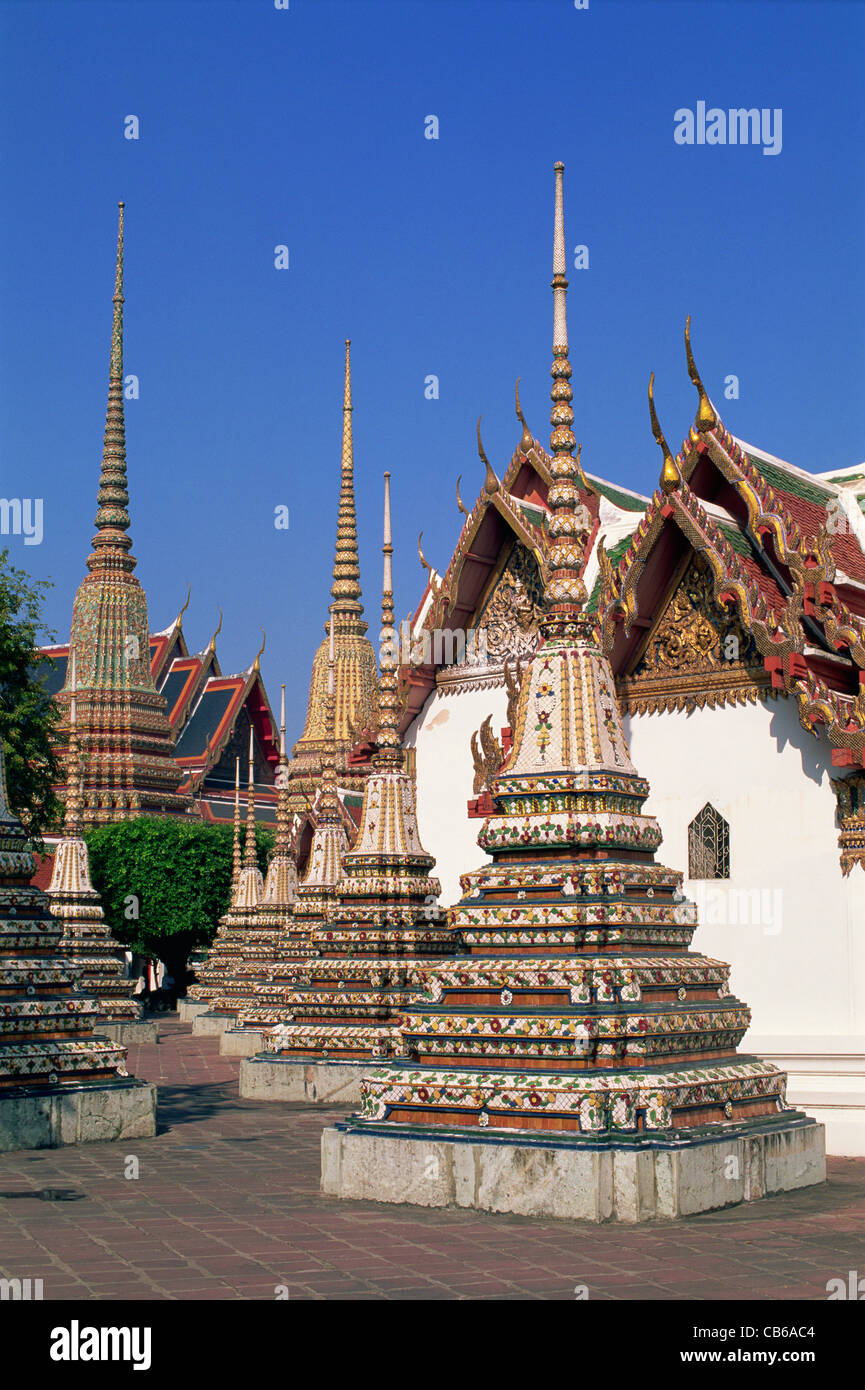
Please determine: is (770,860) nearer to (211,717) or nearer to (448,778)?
(448,778)

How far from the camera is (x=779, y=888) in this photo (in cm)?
1448

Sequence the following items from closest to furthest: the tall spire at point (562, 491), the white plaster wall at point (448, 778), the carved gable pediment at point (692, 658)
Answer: the tall spire at point (562, 491) < the carved gable pediment at point (692, 658) < the white plaster wall at point (448, 778)

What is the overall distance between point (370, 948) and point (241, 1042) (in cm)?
763

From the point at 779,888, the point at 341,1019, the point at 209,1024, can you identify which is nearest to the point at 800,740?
the point at 779,888

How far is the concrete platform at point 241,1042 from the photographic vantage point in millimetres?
24672

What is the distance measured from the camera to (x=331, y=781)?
2361cm

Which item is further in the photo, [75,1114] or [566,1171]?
[75,1114]

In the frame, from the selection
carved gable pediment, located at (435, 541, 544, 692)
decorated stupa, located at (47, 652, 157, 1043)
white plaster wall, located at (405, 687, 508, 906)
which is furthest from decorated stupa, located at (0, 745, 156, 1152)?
decorated stupa, located at (47, 652, 157, 1043)

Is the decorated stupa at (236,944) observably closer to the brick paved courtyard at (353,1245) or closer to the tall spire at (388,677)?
the tall spire at (388,677)

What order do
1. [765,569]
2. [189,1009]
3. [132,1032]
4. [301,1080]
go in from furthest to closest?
[189,1009], [132,1032], [301,1080], [765,569]

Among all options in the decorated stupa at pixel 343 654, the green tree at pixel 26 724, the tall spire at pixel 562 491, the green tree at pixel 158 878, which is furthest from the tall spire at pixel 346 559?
the tall spire at pixel 562 491

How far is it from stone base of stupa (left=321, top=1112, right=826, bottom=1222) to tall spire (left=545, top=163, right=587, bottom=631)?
3.66m

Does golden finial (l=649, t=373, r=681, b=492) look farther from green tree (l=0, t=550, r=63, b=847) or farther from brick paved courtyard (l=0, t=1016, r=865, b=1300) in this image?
green tree (l=0, t=550, r=63, b=847)

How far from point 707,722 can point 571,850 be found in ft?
17.6
